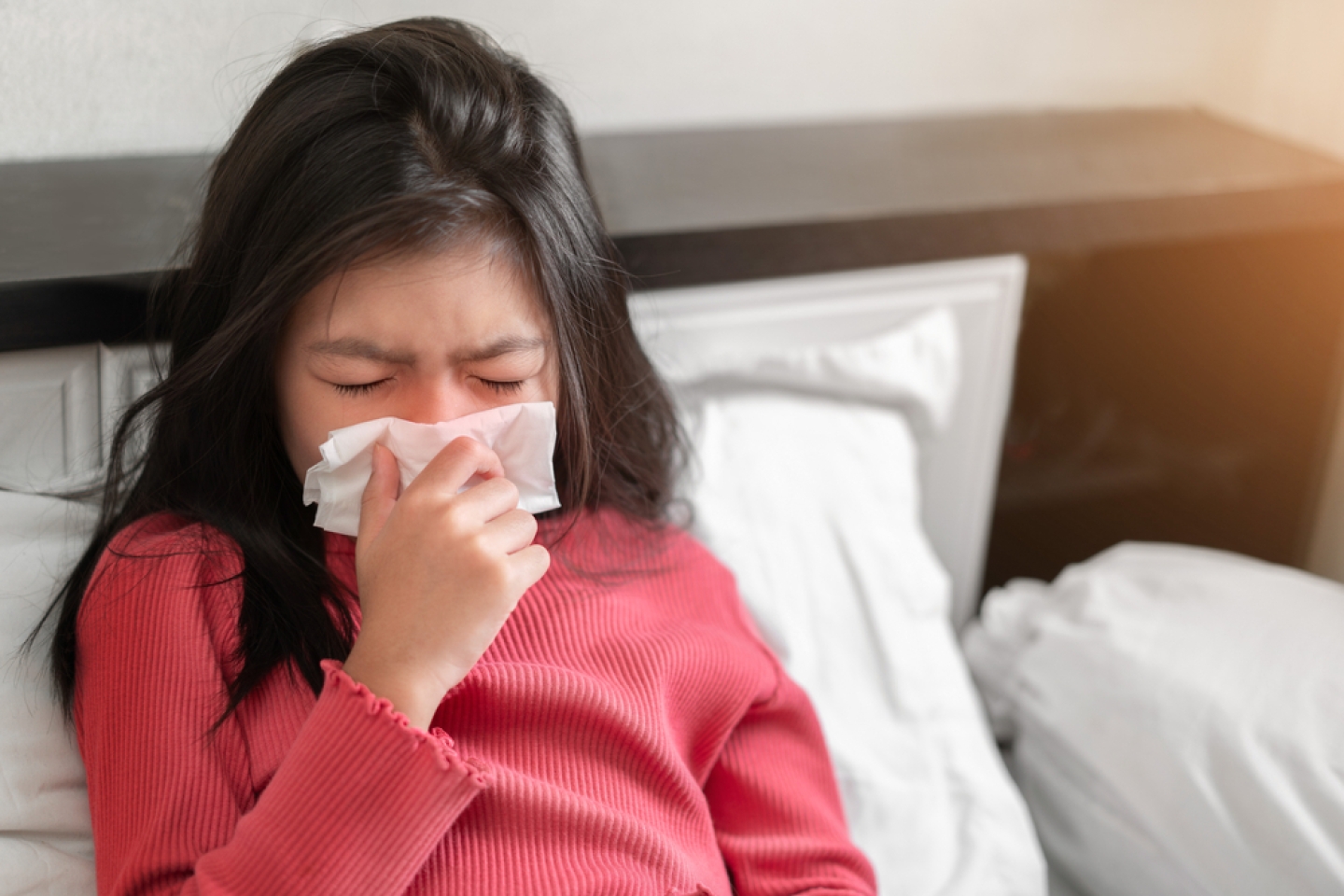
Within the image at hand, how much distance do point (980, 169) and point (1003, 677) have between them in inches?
20.3

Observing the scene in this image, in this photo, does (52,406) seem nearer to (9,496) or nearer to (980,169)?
(9,496)

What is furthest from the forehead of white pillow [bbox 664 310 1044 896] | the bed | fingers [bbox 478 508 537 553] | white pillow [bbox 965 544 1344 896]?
white pillow [bbox 965 544 1344 896]

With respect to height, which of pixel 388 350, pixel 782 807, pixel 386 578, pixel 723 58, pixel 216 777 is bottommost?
pixel 782 807

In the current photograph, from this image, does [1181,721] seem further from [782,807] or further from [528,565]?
[528,565]

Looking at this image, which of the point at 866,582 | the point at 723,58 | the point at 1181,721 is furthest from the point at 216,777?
the point at 723,58

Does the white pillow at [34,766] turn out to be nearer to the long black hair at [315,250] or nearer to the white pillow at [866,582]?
the long black hair at [315,250]

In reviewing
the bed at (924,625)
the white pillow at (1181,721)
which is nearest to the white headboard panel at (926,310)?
the bed at (924,625)

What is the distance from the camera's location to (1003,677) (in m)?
1.12

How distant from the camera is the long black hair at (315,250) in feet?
2.26

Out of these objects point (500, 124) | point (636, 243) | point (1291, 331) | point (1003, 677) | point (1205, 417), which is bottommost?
point (1003, 677)

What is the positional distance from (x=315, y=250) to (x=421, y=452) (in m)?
0.13

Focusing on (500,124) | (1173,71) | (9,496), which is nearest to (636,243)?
(500,124)

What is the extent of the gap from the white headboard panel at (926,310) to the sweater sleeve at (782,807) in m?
0.34

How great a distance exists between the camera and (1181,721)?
3.09 feet
